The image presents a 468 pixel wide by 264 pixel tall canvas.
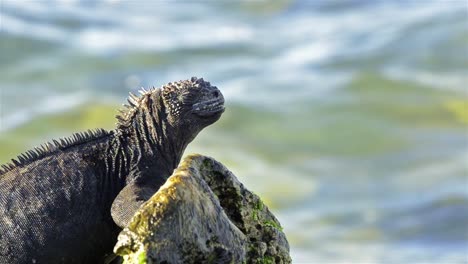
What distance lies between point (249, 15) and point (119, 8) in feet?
16.3

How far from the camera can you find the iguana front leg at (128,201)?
7.46 meters

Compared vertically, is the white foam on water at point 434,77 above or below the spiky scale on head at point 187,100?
above

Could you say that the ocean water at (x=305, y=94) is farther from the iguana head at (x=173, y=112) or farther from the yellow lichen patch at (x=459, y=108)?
the iguana head at (x=173, y=112)

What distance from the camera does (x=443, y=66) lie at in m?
35.5

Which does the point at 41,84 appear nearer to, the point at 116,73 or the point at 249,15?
the point at 116,73

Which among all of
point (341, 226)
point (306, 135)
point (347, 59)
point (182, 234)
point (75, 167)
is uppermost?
point (347, 59)

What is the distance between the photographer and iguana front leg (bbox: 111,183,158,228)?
746 cm

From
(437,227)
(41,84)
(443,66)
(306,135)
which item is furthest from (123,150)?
(443,66)

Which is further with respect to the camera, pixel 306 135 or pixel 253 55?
pixel 253 55

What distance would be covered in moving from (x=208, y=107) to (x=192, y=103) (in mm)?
123

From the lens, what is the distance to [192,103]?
845 centimetres

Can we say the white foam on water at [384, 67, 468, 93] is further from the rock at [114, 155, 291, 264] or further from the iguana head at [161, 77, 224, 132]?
the rock at [114, 155, 291, 264]

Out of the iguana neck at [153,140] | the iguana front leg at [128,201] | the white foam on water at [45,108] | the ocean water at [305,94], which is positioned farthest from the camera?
the white foam on water at [45,108]

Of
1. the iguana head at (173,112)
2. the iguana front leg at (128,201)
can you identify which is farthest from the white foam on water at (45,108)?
the iguana front leg at (128,201)
